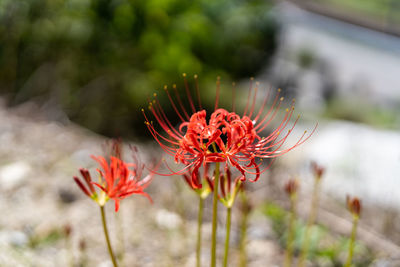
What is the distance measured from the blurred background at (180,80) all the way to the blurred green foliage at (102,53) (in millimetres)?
14

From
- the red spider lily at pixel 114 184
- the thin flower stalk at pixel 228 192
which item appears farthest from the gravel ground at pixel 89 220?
the thin flower stalk at pixel 228 192

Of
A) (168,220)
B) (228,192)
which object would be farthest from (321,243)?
(228,192)

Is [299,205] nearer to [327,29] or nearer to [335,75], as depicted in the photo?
[335,75]

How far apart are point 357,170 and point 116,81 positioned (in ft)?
9.11

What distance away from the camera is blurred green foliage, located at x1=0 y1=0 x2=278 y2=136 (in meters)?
4.95

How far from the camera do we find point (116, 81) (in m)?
5.09

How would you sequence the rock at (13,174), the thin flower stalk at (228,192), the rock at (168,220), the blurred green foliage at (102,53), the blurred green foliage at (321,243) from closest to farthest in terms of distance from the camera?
1. the thin flower stalk at (228,192)
2. the blurred green foliage at (321,243)
3. the rock at (168,220)
4. the rock at (13,174)
5. the blurred green foliage at (102,53)

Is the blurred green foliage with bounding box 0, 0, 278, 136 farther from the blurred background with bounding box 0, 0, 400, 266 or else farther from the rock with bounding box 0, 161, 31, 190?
the rock with bounding box 0, 161, 31, 190

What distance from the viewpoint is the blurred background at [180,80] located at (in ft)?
11.4

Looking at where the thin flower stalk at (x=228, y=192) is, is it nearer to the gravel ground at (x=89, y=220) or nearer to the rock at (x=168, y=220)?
the gravel ground at (x=89, y=220)

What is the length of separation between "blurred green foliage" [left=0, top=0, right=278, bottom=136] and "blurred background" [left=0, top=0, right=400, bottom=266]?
14mm

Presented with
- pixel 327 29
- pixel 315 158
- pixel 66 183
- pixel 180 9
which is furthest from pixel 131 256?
pixel 327 29

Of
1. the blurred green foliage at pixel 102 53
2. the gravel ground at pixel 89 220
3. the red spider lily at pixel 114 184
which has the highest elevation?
the blurred green foliage at pixel 102 53

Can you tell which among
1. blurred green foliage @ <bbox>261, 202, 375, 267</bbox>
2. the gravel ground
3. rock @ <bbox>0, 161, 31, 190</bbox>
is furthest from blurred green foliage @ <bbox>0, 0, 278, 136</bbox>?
blurred green foliage @ <bbox>261, 202, 375, 267</bbox>
